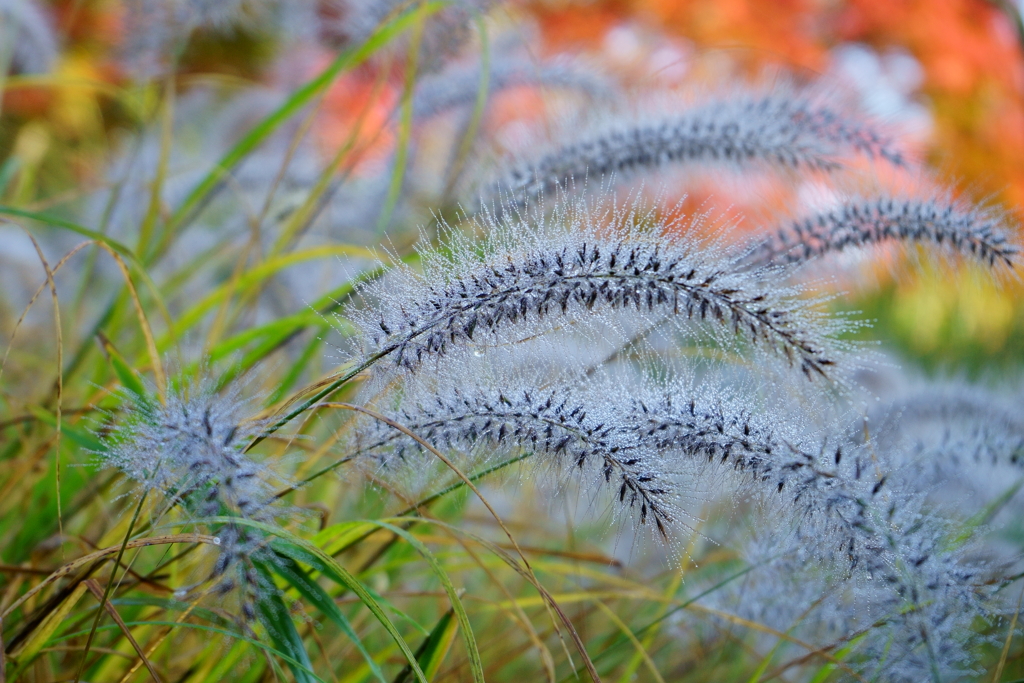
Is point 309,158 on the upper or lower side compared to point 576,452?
upper

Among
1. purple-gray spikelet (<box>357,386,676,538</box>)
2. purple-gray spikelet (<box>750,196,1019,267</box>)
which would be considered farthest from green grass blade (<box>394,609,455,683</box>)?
purple-gray spikelet (<box>750,196,1019,267</box>)

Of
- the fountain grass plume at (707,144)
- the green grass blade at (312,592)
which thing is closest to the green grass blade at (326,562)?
the green grass blade at (312,592)

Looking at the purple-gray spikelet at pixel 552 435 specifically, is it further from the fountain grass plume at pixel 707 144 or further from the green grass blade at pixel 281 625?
the fountain grass plume at pixel 707 144

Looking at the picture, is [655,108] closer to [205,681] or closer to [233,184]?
[233,184]

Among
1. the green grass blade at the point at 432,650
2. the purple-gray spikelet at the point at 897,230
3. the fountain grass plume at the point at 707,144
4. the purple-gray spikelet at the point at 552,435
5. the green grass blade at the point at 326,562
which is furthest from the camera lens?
the fountain grass plume at the point at 707,144

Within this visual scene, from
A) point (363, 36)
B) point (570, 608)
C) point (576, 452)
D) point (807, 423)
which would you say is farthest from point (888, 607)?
point (363, 36)

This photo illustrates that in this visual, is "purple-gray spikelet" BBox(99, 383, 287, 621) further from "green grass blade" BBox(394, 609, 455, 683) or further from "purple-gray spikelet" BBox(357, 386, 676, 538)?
"green grass blade" BBox(394, 609, 455, 683)

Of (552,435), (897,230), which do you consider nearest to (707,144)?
(897,230)

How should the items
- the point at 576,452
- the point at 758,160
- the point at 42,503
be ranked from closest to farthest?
the point at 576,452
the point at 42,503
the point at 758,160
